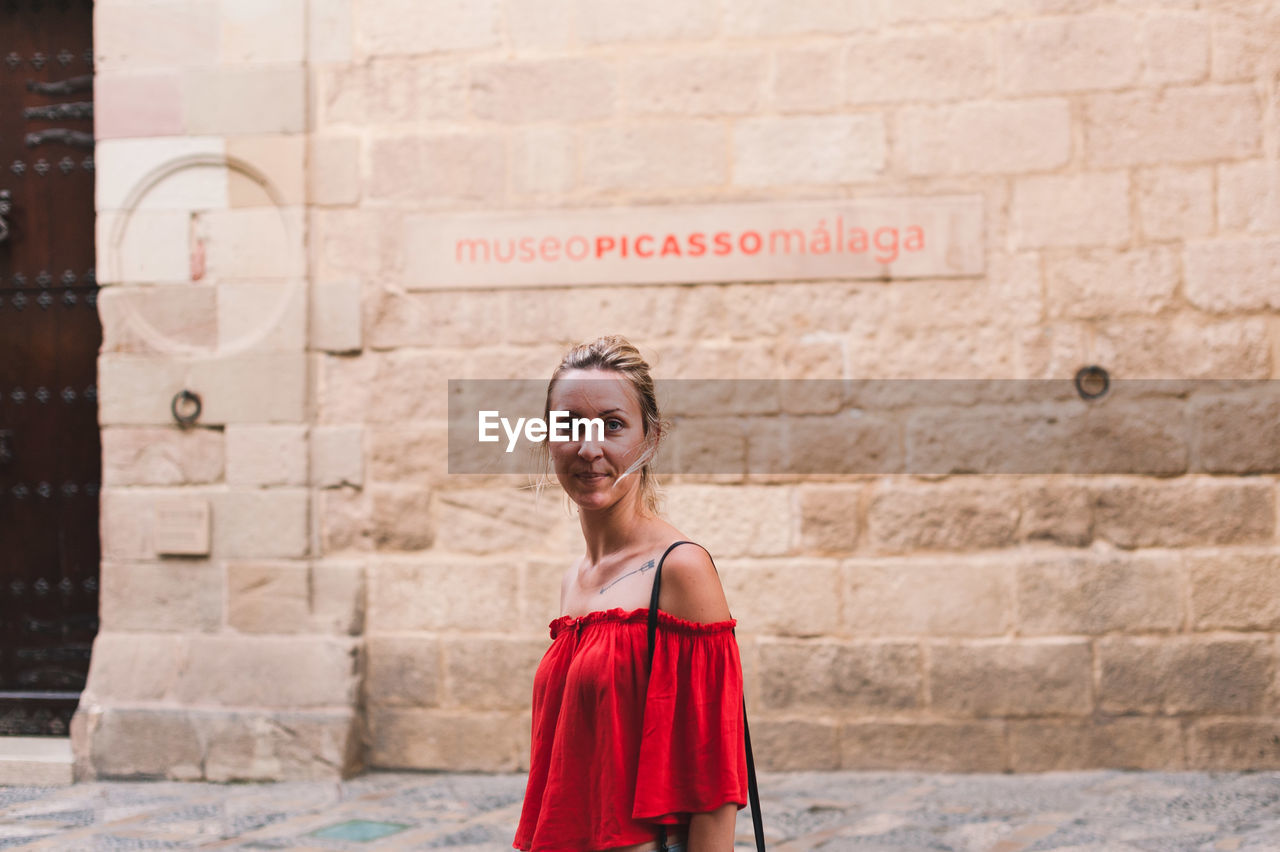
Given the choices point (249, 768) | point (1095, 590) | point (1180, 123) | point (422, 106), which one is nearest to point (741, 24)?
point (422, 106)

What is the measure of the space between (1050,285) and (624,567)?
3.24 metres

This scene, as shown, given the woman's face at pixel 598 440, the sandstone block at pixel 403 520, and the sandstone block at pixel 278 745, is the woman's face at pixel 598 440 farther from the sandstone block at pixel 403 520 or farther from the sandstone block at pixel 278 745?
the sandstone block at pixel 278 745

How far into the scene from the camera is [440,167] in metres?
4.64

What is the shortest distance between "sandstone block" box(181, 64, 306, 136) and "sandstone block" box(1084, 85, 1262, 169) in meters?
3.32

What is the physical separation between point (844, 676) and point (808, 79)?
246 centimetres

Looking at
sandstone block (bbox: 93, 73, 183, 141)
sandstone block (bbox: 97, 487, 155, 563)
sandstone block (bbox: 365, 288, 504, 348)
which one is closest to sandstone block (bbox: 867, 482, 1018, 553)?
sandstone block (bbox: 365, 288, 504, 348)

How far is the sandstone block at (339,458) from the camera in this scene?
4617 millimetres

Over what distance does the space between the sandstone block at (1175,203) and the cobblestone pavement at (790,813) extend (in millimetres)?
2139

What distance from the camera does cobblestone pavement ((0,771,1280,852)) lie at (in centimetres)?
351

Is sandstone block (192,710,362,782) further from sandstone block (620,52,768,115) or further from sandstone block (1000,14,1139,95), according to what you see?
sandstone block (1000,14,1139,95)

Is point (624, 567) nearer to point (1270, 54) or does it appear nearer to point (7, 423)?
point (1270, 54)

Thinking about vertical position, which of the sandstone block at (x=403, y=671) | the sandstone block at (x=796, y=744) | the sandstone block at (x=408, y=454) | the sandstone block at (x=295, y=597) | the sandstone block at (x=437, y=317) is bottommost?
the sandstone block at (x=796, y=744)

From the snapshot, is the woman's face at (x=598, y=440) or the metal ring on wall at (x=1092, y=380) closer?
the woman's face at (x=598, y=440)

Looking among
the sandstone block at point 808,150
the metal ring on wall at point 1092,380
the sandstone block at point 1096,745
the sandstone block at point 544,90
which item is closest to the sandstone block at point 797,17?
the sandstone block at point 808,150
